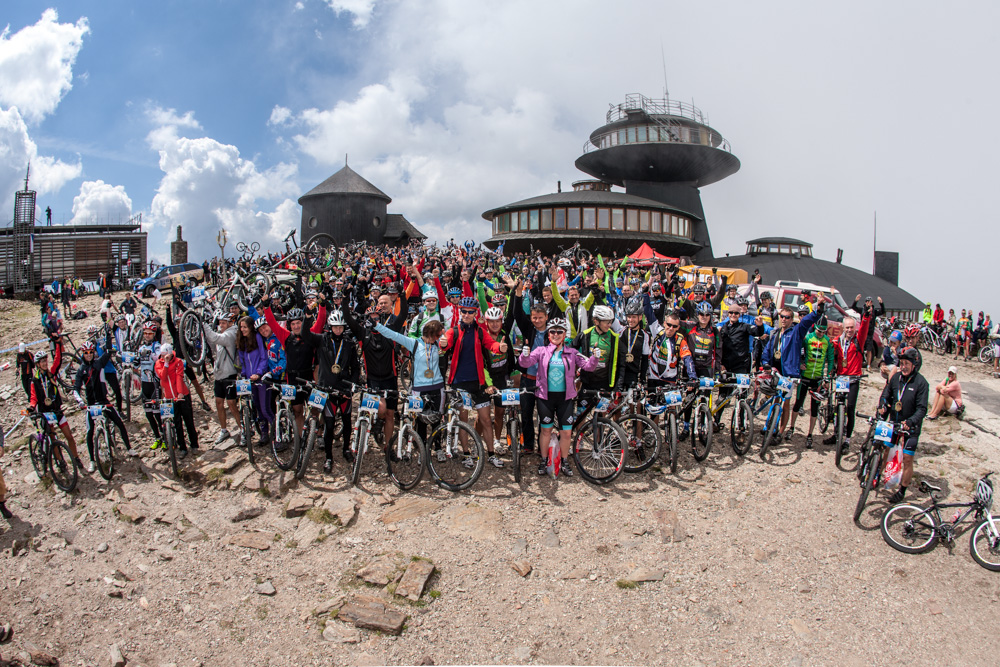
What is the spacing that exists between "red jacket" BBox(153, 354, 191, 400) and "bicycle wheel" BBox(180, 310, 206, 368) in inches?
98.8

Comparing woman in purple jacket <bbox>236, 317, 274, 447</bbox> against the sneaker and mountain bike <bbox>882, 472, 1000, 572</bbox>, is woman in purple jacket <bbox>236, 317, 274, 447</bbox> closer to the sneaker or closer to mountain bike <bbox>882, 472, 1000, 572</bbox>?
the sneaker

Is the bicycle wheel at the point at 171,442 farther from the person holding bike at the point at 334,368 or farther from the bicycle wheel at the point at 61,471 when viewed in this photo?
the person holding bike at the point at 334,368

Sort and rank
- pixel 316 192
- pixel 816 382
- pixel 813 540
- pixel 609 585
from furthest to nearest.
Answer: pixel 316 192 → pixel 816 382 → pixel 813 540 → pixel 609 585

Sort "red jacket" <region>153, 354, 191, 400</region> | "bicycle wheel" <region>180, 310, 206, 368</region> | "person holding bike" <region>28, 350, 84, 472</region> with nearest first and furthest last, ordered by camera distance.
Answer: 1. "red jacket" <region>153, 354, 191, 400</region>
2. "person holding bike" <region>28, 350, 84, 472</region>
3. "bicycle wheel" <region>180, 310, 206, 368</region>

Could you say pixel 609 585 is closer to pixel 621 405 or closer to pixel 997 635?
pixel 621 405

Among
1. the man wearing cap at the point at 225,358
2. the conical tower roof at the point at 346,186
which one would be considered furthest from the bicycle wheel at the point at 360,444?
the conical tower roof at the point at 346,186

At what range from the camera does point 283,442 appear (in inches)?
312

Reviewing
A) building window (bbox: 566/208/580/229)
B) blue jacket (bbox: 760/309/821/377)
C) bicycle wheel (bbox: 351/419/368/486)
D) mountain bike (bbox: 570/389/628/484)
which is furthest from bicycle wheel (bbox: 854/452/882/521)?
building window (bbox: 566/208/580/229)

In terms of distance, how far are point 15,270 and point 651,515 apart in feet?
177

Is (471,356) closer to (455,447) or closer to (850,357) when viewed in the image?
(455,447)

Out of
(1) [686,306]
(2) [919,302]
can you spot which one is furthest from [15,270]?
(2) [919,302]

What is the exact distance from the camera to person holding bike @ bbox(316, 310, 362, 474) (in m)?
7.73

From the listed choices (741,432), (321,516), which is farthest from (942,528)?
(321,516)

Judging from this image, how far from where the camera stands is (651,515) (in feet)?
22.2
